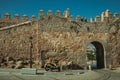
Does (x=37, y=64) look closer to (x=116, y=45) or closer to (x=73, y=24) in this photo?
(x=73, y=24)

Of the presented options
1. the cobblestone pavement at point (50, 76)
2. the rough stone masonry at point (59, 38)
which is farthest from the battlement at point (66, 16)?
the cobblestone pavement at point (50, 76)

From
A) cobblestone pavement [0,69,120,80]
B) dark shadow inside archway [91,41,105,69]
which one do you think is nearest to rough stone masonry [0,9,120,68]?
dark shadow inside archway [91,41,105,69]

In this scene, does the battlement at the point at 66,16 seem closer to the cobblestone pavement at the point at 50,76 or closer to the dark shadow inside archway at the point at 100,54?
the dark shadow inside archway at the point at 100,54

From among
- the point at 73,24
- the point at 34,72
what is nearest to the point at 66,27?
the point at 73,24

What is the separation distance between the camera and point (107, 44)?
21.2 meters

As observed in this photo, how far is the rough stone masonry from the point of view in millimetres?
18859

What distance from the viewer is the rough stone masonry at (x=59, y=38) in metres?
18.9

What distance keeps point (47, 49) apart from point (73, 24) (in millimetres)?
3663

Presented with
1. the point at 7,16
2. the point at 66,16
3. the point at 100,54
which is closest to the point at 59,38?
the point at 66,16

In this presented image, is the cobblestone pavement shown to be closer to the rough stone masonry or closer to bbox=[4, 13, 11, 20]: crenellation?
the rough stone masonry

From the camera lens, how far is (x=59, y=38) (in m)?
20.0

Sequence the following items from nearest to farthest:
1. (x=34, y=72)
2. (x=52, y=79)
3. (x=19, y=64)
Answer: (x=52, y=79) < (x=34, y=72) < (x=19, y=64)

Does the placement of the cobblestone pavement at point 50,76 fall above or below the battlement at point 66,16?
below

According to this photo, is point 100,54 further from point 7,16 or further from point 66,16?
point 7,16
